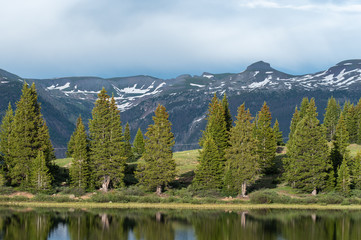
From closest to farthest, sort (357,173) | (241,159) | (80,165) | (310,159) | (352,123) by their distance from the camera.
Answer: (357,173) → (80,165) → (310,159) → (241,159) → (352,123)

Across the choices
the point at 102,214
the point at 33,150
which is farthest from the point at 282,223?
the point at 33,150

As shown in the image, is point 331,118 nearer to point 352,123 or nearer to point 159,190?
point 352,123

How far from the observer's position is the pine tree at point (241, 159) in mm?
80125

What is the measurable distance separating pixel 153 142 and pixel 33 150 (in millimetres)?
21089

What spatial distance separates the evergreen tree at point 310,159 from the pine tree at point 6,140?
49.1m

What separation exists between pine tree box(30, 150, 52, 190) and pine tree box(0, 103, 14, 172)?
27.5 ft

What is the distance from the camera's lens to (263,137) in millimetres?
98312

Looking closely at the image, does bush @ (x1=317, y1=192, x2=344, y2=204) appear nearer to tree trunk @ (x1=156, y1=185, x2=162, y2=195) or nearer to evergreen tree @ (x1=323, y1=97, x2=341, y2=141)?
tree trunk @ (x1=156, y1=185, x2=162, y2=195)

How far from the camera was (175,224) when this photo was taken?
54.5m

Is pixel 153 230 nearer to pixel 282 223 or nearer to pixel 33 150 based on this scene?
pixel 282 223

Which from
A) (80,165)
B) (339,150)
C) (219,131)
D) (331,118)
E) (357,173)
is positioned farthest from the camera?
(331,118)

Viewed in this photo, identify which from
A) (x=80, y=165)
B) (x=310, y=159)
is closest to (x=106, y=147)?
(x=80, y=165)

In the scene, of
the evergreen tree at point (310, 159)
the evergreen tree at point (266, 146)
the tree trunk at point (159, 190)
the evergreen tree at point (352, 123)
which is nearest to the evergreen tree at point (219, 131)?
the evergreen tree at point (266, 146)

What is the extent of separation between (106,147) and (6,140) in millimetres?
18865
